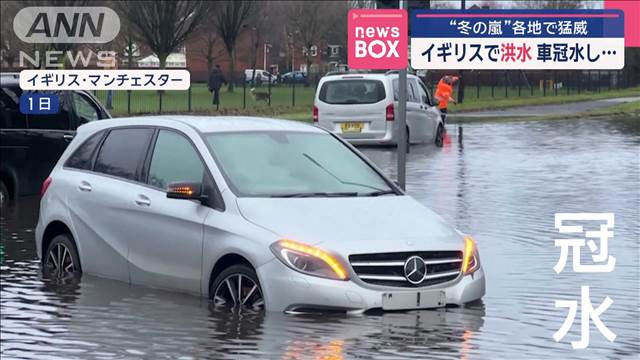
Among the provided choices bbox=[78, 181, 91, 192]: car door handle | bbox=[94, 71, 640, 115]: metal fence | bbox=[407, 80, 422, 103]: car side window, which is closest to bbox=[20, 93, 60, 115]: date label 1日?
bbox=[78, 181, 91, 192]: car door handle

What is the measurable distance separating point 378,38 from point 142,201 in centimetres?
448

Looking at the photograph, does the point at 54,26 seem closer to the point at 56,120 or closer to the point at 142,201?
the point at 56,120

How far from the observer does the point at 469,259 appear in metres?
10.3

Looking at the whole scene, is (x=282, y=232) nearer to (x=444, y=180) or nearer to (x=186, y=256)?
(x=186, y=256)

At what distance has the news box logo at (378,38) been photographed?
14273mm

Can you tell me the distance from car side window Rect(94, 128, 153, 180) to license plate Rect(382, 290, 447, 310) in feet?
9.18

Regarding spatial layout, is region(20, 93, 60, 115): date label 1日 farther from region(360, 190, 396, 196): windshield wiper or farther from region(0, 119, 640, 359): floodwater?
region(360, 190, 396, 196): windshield wiper

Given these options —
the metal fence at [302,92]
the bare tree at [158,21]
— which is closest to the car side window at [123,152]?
the metal fence at [302,92]

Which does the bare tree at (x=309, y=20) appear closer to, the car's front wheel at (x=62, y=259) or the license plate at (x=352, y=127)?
the license plate at (x=352, y=127)

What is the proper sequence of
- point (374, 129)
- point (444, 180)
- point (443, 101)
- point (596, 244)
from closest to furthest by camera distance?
point (596, 244)
point (444, 180)
point (374, 129)
point (443, 101)

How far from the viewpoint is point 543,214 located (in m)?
18.3

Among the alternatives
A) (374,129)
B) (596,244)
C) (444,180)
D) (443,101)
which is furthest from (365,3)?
(596,244)

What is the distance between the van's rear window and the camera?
99.0 feet

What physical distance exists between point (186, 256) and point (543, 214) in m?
8.60
